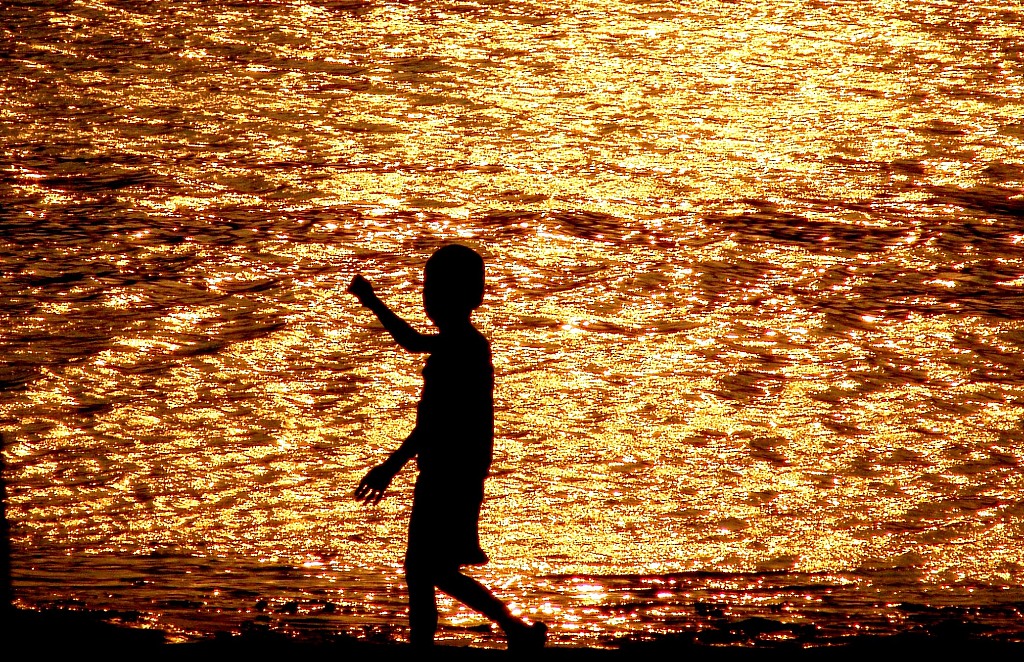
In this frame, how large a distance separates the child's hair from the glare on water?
1.35m

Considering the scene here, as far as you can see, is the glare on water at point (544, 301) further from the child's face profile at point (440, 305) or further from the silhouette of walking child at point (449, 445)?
the child's face profile at point (440, 305)

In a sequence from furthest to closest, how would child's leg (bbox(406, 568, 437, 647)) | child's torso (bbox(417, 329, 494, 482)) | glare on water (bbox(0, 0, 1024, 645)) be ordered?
glare on water (bbox(0, 0, 1024, 645))
child's leg (bbox(406, 568, 437, 647))
child's torso (bbox(417, 329, 494, 482))

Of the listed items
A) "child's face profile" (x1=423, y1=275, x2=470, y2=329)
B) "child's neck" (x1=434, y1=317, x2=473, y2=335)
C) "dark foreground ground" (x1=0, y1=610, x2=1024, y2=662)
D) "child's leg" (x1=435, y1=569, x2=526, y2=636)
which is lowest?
"dark foreground ground" (x1=0, y1=610, x2=1024, y2=662)

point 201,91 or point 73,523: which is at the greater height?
point 201,91

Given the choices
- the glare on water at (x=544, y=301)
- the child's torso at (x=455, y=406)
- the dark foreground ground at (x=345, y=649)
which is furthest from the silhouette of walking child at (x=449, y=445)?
the glare on water at (x=544, y=301)

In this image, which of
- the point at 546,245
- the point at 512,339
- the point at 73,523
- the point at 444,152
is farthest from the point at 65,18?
the point at 73,523

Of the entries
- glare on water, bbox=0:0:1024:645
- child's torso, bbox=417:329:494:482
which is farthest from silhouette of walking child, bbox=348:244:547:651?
glare on water, bbox=0:0:1024:645

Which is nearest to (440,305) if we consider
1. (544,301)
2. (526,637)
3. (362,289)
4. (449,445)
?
(362,289)

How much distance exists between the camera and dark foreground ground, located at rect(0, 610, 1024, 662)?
426cm

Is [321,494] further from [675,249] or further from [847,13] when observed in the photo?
[847,13]

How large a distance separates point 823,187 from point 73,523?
573 cm

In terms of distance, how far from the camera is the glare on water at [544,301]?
5805 millimetres

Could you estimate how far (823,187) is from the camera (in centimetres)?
1004

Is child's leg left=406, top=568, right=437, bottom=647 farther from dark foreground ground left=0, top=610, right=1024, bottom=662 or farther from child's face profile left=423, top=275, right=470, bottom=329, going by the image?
child's face profile left=423, top=275, right=470, bottom=329
